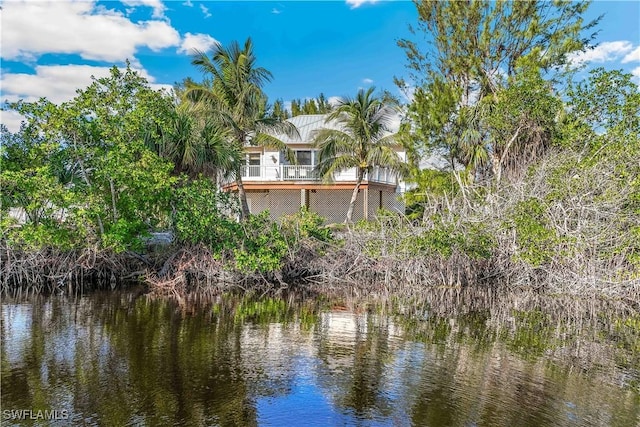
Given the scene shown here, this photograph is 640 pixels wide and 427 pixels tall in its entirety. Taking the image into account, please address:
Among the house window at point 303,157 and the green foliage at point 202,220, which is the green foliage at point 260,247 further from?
the house window at point 303,157

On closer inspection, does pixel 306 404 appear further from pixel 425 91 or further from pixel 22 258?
pixel 425 91

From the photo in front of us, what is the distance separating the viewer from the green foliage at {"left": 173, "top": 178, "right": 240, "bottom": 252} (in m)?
14.6

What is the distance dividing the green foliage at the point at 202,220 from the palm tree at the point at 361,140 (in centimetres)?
858

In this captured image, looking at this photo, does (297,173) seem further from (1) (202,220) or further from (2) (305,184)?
(1) (202,220)

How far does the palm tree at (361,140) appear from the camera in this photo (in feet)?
73.2

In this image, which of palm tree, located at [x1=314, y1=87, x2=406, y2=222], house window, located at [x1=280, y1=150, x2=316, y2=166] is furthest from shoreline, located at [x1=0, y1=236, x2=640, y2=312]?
house window, located at [x1=280, y1=150, x2=316, y2=166]

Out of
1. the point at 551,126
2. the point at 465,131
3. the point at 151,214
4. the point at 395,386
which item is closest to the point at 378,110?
the point at 465,131

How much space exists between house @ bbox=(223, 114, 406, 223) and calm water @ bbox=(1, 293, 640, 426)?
1493 cm

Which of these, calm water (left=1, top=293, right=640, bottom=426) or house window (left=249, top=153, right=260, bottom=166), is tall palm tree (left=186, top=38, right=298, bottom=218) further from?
calm water (left=1, top=293, right=640, bottom=426)

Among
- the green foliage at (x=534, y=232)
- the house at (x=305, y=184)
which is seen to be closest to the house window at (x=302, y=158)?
the house at (x=305, y=184)

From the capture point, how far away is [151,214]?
15.2 metres

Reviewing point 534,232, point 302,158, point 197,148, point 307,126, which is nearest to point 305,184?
point 302,158

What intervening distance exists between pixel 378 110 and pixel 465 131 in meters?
5.68

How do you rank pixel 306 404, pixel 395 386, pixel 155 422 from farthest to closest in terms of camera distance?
pixel 395 386, pixel 306 404, pixel 155 422
